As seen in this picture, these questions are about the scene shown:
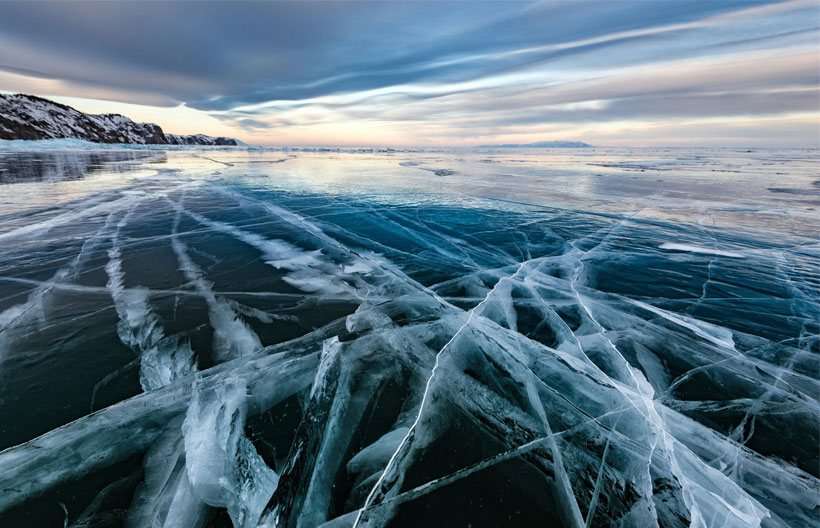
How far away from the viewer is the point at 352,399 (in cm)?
238

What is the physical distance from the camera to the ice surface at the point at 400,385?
1.75 metres

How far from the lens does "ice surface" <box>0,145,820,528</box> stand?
175 centimetres

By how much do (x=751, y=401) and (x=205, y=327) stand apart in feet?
15.9

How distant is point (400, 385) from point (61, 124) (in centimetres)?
11377

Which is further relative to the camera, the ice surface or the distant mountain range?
the distant mountain range

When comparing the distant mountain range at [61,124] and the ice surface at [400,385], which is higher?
the distant mountain range at [61,124]

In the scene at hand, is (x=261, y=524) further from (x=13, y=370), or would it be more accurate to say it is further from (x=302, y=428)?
(x=13, y=370)

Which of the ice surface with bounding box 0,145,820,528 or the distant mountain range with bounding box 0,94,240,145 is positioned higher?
the distant mountain range with bounding box 0,94,240,145

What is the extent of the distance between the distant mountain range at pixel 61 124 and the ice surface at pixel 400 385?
92.3 metres

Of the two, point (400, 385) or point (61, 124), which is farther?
point (61, 124)

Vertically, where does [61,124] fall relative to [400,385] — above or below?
above

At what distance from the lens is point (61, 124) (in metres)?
73.6

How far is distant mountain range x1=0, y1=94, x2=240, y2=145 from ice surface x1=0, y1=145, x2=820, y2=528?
3635 inches

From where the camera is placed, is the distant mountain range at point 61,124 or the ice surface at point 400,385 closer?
the ice surface at point 400,385
